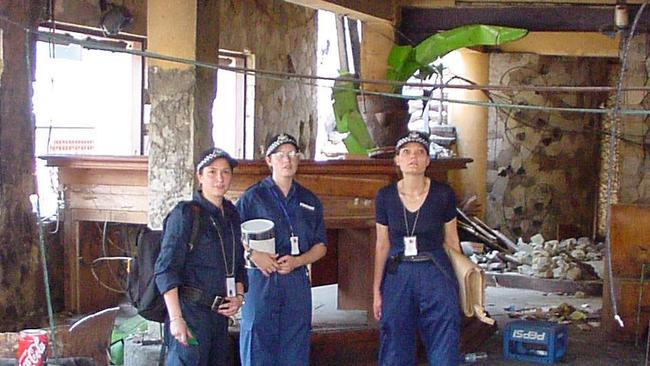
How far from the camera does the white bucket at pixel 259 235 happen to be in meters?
4.47

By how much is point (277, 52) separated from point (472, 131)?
2939 mm

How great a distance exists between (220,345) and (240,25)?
5.53 m

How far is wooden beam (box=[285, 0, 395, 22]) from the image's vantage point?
7.25 m

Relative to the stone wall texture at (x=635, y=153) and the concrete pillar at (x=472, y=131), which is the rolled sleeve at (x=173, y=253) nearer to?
the stone wall texture at (x=635, y=153)

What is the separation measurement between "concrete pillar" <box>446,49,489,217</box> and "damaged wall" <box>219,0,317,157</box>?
5.91 ft

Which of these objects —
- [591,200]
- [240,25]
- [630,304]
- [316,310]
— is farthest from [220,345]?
[591,200]

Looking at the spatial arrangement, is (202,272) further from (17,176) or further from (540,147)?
(540,147)

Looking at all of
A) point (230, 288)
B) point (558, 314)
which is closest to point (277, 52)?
A: point (558, 314)

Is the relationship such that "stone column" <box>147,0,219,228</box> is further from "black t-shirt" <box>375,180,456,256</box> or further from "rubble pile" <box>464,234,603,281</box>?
"rubble pile" <box>464,234,603,281</box>

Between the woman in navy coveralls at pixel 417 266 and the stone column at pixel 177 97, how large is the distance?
122 centimetres

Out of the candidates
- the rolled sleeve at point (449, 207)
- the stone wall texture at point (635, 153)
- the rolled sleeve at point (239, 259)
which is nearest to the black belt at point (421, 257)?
the rolled sleeve at point (449, 207)

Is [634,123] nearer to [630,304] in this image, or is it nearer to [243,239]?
[630,304]

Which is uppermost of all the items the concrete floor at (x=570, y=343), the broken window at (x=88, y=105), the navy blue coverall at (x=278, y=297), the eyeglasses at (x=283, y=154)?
the broken window at (x=88, y=105)

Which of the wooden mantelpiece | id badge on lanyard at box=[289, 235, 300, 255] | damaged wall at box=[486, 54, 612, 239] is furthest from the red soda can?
damaged wall at box=[486, 54, 612, 239]
